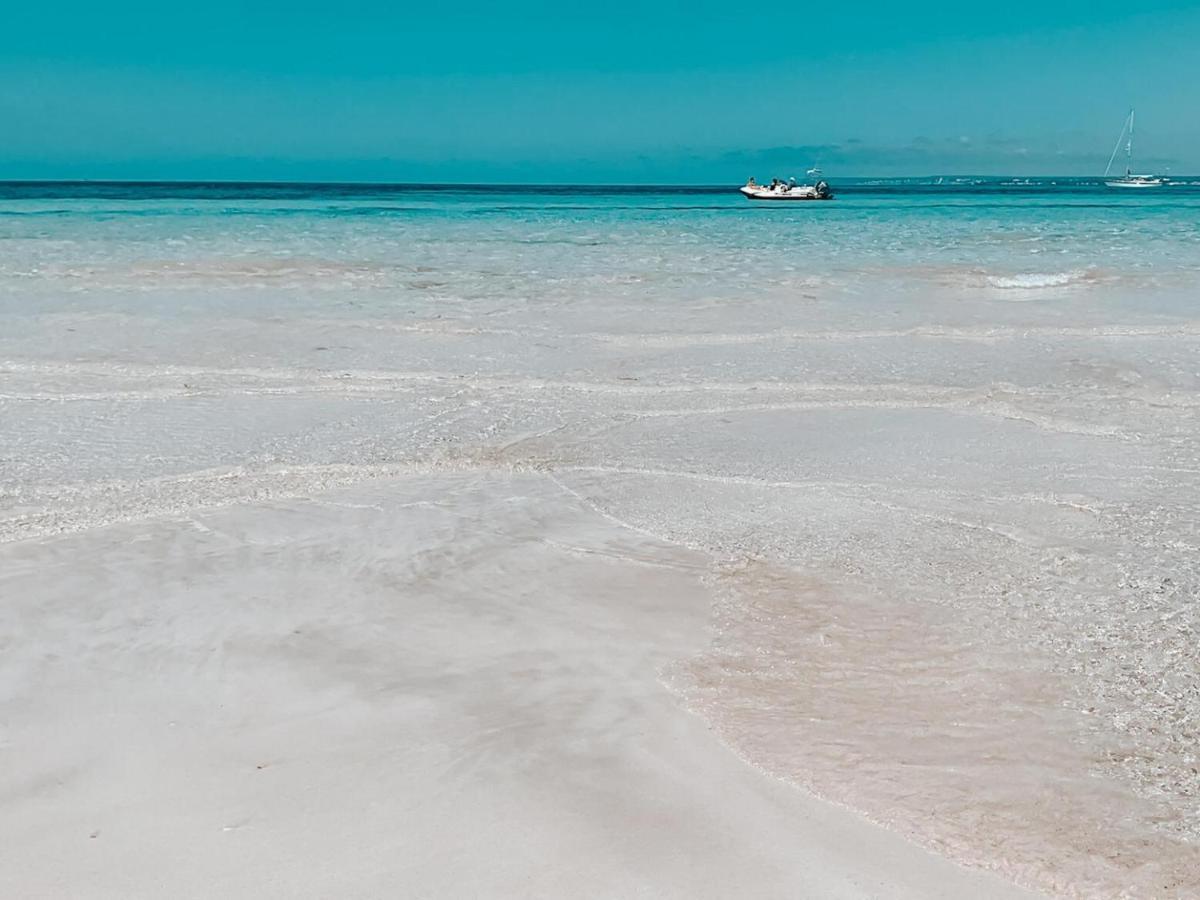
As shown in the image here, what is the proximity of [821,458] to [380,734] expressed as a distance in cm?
400

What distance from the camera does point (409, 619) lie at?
4176 mm

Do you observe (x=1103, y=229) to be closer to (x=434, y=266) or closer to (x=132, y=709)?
(x=434, y=266)

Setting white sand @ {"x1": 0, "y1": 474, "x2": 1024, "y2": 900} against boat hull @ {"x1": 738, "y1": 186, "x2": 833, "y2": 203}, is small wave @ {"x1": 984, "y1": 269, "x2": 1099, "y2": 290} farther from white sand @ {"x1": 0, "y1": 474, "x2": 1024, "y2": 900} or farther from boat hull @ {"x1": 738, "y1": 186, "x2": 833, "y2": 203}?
boat hull @ {"x1": 738, "y1": 186, "x2": 833, "y2": 203}

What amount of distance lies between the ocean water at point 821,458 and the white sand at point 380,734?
0.24 m

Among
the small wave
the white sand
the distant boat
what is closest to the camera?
the white sand

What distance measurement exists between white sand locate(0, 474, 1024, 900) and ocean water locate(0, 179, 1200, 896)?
24 cm

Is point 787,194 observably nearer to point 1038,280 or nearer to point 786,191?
point 786,191

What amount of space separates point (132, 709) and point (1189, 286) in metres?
16.4

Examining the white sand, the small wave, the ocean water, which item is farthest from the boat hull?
the white sand

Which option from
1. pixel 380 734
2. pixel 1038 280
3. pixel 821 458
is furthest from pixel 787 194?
pixel 380 734

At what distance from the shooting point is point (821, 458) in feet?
21.7

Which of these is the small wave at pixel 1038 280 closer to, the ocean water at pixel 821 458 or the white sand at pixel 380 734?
the ocean water at pixel 821 458

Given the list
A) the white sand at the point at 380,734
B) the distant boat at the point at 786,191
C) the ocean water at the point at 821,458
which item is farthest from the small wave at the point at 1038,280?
the distant boat at the point at 786,191

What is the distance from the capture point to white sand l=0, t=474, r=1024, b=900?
267 cm
